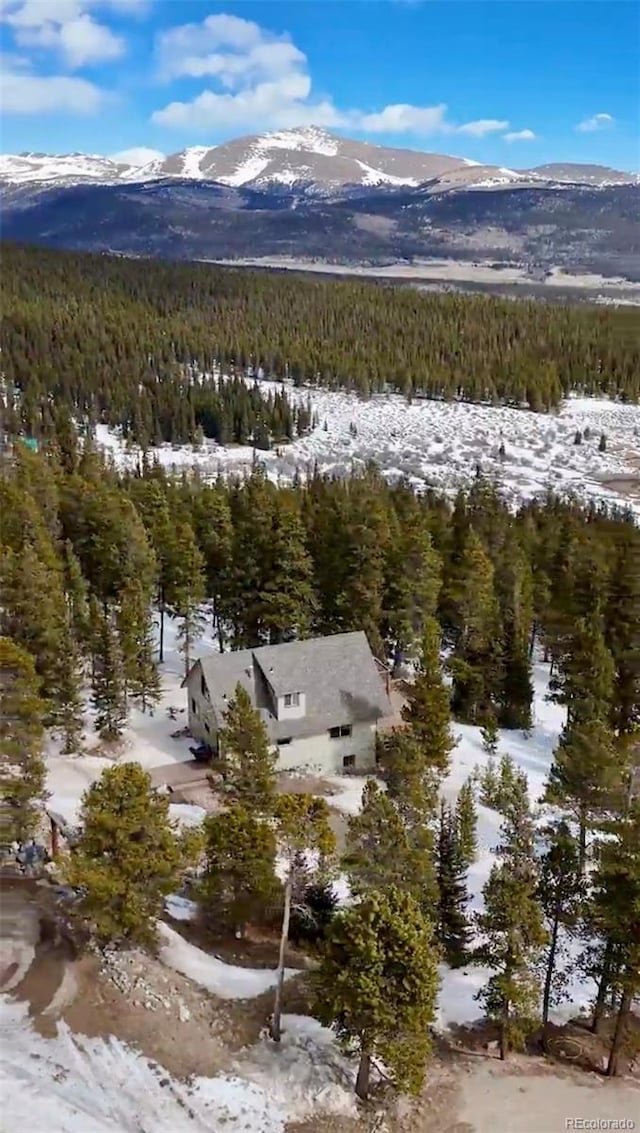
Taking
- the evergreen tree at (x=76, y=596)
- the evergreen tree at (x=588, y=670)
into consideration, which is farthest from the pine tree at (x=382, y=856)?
the evergreen tree at (x=76, y=596)

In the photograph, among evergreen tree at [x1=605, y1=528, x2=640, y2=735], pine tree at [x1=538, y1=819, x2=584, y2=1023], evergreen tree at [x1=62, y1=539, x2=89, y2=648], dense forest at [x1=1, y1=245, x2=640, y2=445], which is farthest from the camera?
dense forest at [x1=1, y1=245, x2=640, y2=445]

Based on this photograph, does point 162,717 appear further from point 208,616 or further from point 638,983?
point 638,983

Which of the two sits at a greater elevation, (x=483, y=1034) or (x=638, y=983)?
(x=638, y=983)

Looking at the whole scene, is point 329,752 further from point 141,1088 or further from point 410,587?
point 141,1088

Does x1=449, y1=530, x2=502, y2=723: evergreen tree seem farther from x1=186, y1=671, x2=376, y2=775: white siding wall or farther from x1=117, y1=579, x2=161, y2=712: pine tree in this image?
x1=117, y1=579, x2=161, y2=712: pine tree

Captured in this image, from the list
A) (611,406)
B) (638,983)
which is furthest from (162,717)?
(611,406)

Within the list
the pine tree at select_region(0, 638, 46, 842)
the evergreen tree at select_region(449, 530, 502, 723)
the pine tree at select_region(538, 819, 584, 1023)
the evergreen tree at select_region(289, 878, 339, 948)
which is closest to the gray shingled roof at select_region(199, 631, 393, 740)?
the evergreen tree at select_region(449, 530, 502, 723)

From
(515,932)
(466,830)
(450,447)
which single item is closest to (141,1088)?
(515,932)
